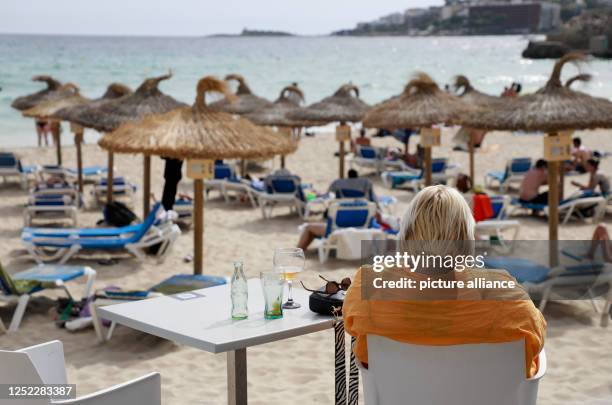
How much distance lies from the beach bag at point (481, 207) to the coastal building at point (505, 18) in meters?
146

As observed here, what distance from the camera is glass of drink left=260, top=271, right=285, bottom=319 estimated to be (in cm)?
348

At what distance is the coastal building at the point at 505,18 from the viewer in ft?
493

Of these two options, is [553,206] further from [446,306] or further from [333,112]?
[333,112]

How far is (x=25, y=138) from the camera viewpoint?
30.5 metres

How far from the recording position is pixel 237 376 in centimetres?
389

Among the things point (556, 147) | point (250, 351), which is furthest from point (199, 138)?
point (556, 147)

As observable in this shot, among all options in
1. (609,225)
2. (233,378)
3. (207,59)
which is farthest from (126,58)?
(233,378)

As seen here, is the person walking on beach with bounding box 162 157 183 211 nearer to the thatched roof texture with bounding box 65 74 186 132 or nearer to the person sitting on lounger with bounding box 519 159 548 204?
the thatched roof texture with bounding box 65 74 186 132

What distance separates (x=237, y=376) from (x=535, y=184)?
335 inches

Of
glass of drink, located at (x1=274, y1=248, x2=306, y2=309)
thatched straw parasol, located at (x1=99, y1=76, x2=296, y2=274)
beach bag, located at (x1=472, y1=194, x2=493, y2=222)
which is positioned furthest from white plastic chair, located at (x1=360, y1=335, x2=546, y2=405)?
beach bag, located at (x1=472, y1=194, x2=493, y2=222)

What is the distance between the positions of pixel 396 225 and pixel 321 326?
6.37m

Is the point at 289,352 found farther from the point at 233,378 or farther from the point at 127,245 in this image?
the point at 127,245

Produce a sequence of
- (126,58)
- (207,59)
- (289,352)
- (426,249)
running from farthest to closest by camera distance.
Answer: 1. (207,59)
2. (126,58)
3. (289,352)
4. (426,249)

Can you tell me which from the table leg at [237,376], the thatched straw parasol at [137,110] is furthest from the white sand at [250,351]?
the table leg at [237,376]
